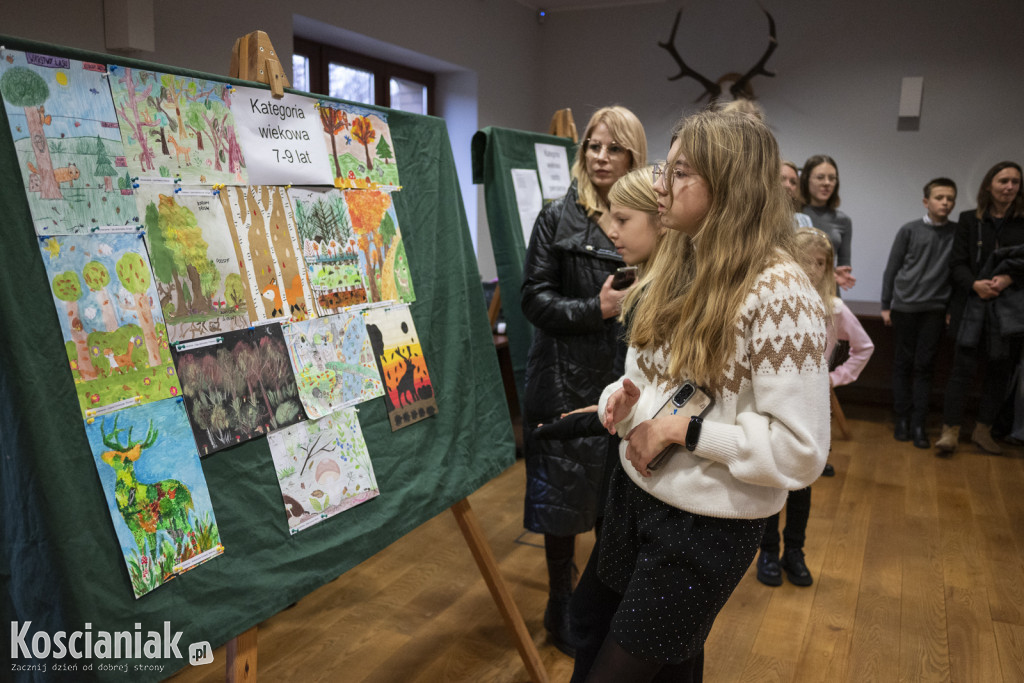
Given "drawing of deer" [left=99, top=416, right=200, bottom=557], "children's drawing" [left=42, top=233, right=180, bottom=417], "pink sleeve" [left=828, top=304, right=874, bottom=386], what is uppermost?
"children's drawing" [left=42, top=233, right=180, bottom=417]

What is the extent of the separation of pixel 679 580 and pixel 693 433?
0.22m

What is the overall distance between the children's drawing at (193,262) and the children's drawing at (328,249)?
17 cm

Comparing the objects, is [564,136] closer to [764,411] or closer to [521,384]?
[521,384]

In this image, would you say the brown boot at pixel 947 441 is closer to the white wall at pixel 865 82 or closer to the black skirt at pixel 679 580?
the white wall at pixel 865 82

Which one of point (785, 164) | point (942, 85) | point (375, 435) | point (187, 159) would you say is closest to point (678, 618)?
point (375, 435)

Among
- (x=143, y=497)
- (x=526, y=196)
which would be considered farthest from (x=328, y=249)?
(x=526, y=196)

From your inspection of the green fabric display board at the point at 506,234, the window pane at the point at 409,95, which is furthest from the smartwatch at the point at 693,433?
the window pane at the point at 409,95

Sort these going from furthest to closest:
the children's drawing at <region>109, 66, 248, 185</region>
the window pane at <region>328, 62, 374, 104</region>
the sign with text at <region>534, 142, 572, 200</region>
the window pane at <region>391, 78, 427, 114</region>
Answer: the window pane at <region>391, 78, 427, 114</region> → the window pane at <region>328, 62, 374, 104</region> → the sign with text at <region>534, 142, 572, 200</region> → the children's drawing at <region>109, 66, 248, 185</region>

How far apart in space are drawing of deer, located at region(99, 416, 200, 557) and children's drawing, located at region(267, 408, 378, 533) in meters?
0.20

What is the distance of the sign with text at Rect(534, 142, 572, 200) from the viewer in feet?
8.87

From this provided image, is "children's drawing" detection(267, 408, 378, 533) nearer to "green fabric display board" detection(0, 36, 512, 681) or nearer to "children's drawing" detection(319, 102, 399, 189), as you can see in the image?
"green fabric display board" detection(0, 36, 512, 681)

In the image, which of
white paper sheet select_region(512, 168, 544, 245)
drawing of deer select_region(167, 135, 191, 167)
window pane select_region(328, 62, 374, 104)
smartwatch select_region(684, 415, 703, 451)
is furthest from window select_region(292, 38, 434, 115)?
smartwatch select_region(684, 415, 703, 451)

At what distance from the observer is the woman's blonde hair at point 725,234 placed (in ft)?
3.51

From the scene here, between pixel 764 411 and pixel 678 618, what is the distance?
33 centimetres
